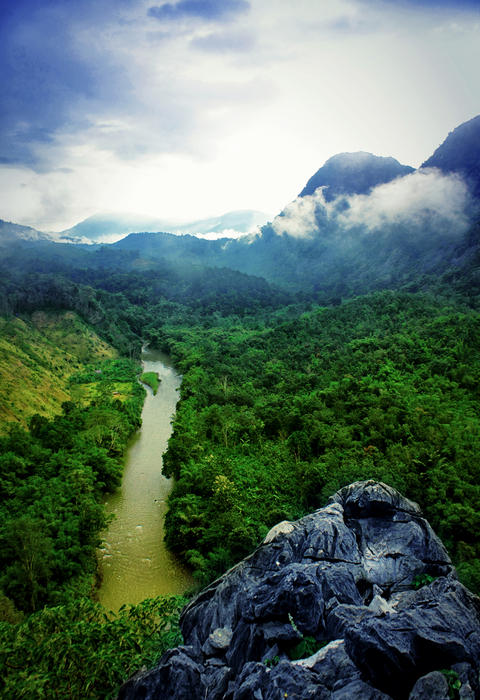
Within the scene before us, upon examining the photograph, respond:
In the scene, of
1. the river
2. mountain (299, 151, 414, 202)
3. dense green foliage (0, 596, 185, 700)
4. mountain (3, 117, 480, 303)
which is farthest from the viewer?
mountain (299, 151, 414, 202)

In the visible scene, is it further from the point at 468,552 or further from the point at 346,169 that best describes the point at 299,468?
the point at 346,169

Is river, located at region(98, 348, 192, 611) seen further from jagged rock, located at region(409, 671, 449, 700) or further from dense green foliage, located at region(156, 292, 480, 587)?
jagged rock, located at region(409, 671, 449, 700)

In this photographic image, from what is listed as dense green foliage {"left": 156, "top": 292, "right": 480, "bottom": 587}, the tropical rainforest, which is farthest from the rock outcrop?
dense green foliage {"left": 156, "top": 292, "right": 480, "bottom": 587}

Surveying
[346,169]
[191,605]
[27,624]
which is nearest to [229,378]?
[191,605]

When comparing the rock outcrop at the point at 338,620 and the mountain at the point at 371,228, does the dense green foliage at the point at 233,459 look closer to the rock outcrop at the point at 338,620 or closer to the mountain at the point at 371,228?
the rock outcrop at the point at 338,620

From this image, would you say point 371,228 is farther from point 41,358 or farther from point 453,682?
point 453,682

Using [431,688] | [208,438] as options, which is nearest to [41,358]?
[208,438]
